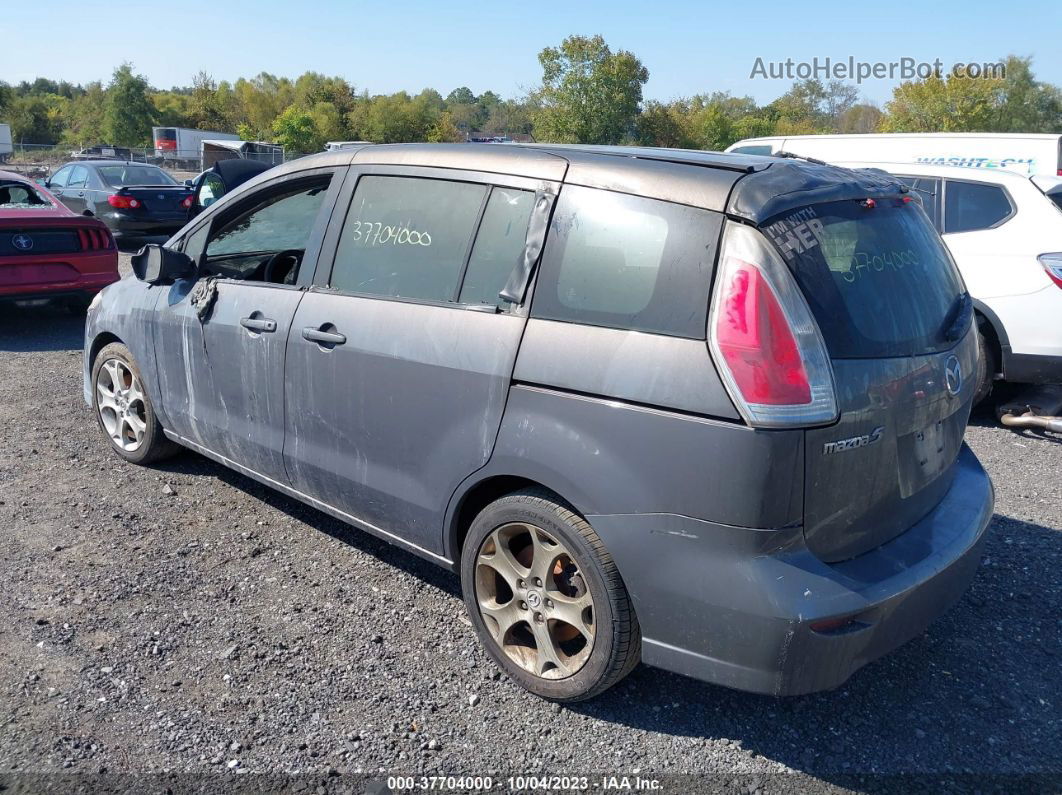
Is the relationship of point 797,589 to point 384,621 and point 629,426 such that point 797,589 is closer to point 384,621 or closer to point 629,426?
point 629,426

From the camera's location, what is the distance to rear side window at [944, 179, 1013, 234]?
21.6ft

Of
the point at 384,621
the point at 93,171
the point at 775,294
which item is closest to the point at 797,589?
the point at 775,294

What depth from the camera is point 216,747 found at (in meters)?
2.85

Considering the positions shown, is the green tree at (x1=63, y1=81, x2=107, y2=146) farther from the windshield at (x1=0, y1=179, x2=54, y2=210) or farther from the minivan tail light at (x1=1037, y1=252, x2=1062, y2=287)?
the minivan tail light at (x1=1037, y1=252, x2=1062, y2=287)

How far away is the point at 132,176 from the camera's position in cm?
1600

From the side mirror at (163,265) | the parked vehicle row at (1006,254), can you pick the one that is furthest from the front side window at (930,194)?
the side mirror at (163,265)

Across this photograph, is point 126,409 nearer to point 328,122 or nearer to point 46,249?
point 46,249

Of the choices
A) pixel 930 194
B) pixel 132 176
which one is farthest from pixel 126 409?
pixel 132 176

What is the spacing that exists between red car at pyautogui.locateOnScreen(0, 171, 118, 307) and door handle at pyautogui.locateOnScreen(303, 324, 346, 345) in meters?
6.09

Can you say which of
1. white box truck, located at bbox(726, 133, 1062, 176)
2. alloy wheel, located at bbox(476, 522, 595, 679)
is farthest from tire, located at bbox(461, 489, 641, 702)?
white box truck, located at bbox(726, 133, 1062, 176)

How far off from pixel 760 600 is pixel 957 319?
144 centimetres

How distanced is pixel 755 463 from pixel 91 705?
7.76 feet

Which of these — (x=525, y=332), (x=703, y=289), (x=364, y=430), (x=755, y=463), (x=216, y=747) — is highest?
(x=703, y=289)

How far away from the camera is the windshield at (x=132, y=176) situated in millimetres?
15684
